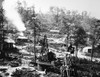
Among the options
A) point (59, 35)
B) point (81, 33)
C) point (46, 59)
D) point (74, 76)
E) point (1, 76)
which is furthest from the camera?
point (59, 35)

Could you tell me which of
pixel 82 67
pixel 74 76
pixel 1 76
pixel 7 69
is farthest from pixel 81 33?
pixel 1 76

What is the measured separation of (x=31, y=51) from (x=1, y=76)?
51.8ft

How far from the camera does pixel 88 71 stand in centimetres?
2398

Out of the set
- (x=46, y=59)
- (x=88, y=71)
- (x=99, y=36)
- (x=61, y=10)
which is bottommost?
(x=88, y=71)

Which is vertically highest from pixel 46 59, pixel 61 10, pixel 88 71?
pixel 61 10

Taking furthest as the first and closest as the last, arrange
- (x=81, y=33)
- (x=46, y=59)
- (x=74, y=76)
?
(x=81, y=33) < (x=46, y=59) < (x=74, y=76)

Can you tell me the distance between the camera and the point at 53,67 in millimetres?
23188

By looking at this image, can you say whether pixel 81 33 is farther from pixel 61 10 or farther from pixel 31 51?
pixel 61 10

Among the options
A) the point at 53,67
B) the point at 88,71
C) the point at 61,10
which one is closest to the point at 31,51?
the point at 53,67

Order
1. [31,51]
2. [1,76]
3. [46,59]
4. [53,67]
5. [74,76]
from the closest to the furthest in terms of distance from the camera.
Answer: [1,76], [74,76], [53,67], [46,59], [31,51]

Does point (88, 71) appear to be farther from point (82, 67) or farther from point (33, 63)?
point (33, 63)

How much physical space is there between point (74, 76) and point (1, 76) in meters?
9.41

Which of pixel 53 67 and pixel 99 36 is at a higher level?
pixel 99 36

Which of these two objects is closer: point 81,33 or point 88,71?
point 88,71
